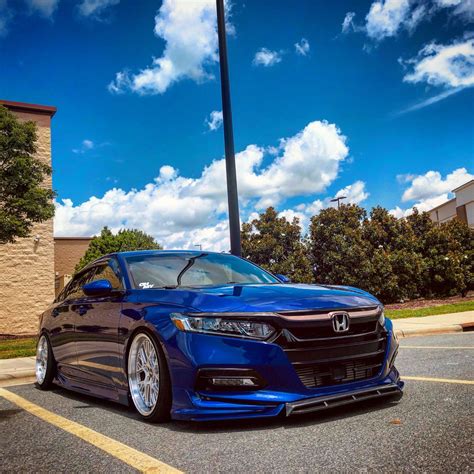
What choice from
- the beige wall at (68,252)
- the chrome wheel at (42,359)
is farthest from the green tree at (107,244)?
the chrome wheel at (42,359)

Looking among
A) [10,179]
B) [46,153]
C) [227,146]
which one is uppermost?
[46,153]

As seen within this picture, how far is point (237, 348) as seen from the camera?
3842 mm

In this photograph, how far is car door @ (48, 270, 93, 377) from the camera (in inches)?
233

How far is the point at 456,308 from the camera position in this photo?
49.6 feet

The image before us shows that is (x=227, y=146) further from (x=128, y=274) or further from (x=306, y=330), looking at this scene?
(x=306, y=330)

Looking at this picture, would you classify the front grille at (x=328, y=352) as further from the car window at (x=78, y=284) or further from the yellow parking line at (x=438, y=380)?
the car window at (x=78, y=284)

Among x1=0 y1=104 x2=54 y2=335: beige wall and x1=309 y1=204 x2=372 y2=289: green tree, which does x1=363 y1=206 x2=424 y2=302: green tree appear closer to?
x1=309 y1=204 x2=372 y2=289: green tree

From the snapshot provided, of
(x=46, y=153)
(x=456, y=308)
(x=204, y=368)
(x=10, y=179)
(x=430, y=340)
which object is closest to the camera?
(x=204, y=368)

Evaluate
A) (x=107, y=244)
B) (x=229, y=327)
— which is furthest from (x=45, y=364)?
(x=107, y=244)

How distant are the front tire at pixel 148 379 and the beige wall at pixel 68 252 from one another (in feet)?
114

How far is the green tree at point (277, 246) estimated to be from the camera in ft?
64.1

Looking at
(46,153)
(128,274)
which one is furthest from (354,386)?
(46,153)

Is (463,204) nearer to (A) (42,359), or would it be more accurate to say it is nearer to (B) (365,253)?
(B) (365,253)

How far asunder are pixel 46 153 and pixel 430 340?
20.8 metres
